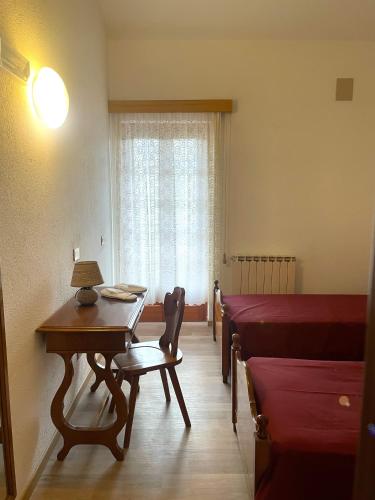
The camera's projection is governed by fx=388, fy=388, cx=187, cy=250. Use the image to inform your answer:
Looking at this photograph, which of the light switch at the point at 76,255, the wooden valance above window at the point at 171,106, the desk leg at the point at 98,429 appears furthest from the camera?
the wooden valance above window at the point at 171,106

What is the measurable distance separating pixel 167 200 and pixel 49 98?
192 cm

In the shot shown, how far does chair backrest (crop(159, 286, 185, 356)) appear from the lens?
2.28 meters

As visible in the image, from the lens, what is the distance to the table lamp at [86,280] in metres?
2.18

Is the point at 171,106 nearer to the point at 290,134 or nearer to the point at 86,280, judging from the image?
the point at 290,134

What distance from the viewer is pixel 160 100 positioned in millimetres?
3668

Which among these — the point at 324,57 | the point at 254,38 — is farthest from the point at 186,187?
the point at 324,57

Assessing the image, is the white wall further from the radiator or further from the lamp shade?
the lamp shade

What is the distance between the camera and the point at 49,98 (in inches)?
77.8

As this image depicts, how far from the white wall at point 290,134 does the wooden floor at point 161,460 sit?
180 cm

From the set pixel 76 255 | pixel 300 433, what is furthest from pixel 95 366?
pixel 300 433

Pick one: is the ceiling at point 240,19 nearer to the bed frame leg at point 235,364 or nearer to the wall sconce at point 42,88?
the wall sconce at point 42,88

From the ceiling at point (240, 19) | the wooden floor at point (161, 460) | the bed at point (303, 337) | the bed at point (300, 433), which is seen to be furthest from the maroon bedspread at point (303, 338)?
the ceiling at point (240, 19)

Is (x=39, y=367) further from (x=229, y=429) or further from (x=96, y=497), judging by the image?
(x=229, y=429)

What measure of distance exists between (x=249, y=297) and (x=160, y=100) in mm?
2011
